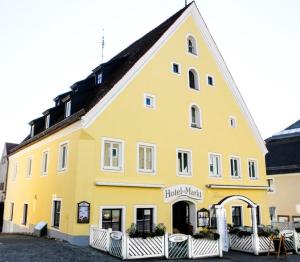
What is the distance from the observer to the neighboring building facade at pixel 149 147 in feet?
56.6

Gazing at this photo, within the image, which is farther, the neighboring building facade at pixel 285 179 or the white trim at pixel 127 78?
the neighboring building facade at pixel 285 179

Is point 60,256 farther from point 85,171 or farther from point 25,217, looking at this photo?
point 25,217

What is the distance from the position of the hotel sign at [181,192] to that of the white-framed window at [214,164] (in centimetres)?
191

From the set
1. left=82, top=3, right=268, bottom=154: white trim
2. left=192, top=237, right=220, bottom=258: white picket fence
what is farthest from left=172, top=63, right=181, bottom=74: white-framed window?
left=192, top=237, right=220, bottom=258: white picket fence

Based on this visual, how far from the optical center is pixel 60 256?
1356 cm

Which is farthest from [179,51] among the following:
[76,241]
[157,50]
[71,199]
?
[76,241]

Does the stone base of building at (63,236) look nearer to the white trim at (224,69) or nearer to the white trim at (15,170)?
the white trim at (15,170)

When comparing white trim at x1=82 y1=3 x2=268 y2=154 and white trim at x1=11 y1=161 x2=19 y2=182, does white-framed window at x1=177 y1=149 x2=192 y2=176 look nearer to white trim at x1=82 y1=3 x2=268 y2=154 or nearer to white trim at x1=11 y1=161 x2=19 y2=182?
white trim at x1=82 y1=3 x2=268 y2=154

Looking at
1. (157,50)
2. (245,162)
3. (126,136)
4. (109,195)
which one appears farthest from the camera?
(245,162)

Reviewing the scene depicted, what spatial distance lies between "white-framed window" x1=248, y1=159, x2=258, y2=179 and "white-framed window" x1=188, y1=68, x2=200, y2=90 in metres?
6.83

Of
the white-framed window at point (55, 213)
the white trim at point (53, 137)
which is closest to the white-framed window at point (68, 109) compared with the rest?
the white trim at point (53, 137)

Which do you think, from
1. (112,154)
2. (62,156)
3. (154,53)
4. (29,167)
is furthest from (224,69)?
(29,167)

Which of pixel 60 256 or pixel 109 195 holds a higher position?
pixel 109 195

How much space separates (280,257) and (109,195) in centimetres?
→ 901
